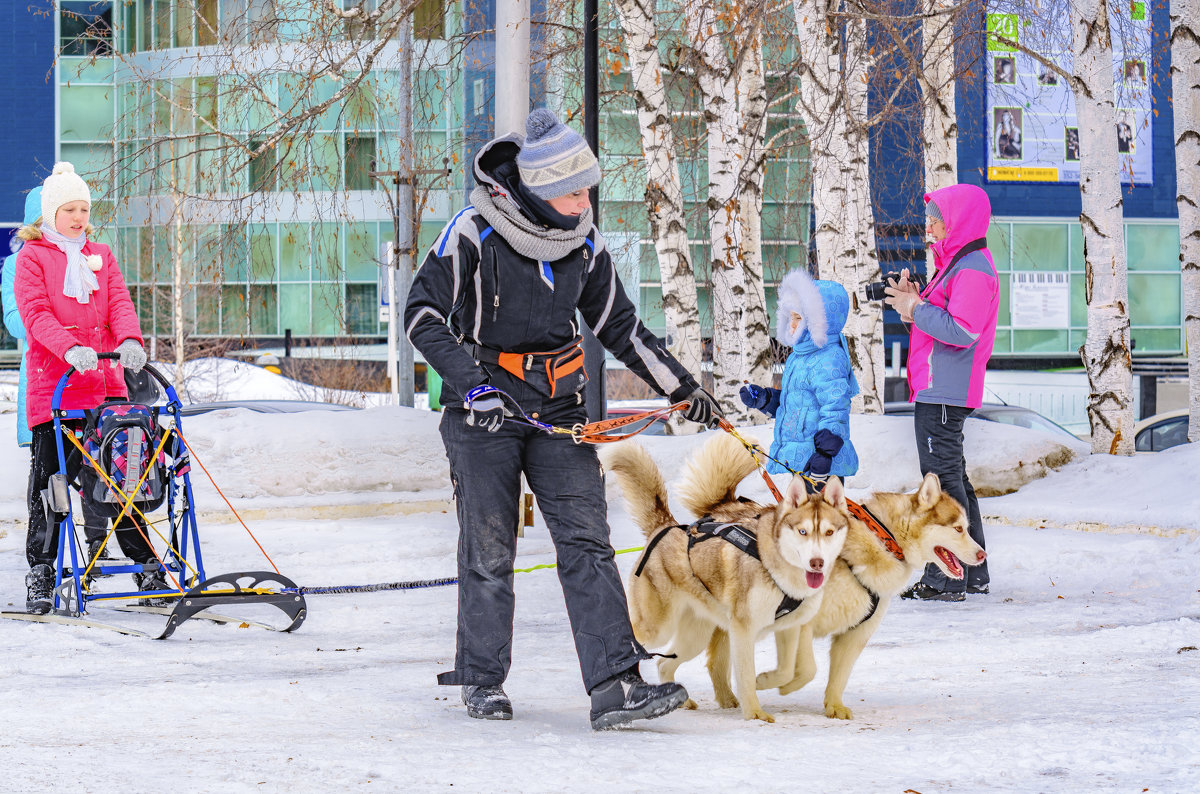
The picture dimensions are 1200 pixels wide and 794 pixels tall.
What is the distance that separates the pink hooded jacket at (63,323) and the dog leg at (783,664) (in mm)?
3831

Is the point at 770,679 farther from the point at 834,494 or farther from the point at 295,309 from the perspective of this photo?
the point at 295,309

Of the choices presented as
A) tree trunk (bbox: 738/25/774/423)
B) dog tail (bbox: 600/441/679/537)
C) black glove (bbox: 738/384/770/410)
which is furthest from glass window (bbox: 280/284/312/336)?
dog tail (bbox: 600/441/679/537)

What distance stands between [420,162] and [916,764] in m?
11.0

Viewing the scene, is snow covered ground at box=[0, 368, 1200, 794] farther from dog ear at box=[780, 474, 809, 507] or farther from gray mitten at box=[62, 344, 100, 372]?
gray mitten at box=[62, 344, 100, 372]

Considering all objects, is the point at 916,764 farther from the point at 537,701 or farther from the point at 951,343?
the point at 951,343

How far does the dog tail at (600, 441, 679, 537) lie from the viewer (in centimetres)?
491

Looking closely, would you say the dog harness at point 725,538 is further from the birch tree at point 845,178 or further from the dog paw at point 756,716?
the birch tree at point 845,178

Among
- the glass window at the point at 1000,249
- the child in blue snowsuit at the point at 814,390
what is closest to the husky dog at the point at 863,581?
the child in blue snowsuit at the point at 814,390

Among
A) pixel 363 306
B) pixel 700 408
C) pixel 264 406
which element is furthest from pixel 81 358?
pixel 363 306

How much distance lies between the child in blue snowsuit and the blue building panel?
38.6 m

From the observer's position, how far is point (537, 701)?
4945 millimetres

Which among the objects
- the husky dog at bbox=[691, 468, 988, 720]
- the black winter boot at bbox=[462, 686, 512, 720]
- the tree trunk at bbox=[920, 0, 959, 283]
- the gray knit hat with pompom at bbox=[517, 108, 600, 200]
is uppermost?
Answer: the tree trunk at bbox=[920, 0, 959, 283]

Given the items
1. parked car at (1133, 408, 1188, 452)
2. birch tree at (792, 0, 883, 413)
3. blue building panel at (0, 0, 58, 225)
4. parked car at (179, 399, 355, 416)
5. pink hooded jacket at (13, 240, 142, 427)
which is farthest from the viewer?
blue building panel at (0, 0, 58, 225)

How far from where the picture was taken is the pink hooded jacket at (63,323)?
6.57 meters
